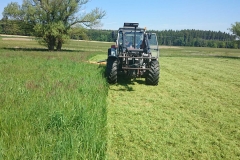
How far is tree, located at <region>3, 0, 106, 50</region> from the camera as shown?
24.1m

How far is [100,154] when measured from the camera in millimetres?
3100

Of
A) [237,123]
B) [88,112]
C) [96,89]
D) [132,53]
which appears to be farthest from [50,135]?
[132,53]

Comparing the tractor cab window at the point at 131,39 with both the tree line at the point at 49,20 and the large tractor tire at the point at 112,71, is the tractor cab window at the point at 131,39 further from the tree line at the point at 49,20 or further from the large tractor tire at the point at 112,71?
the tree line at the point at 49,20

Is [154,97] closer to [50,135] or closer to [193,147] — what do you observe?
[193,147]

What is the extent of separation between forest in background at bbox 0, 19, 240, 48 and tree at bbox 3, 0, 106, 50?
936mm

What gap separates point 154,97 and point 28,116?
4093mm

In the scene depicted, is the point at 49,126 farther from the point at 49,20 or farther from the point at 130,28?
the point at 49,20

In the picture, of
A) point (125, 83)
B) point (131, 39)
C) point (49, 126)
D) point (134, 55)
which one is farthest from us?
point (131, 39)

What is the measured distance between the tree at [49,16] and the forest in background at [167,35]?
36.8 inches

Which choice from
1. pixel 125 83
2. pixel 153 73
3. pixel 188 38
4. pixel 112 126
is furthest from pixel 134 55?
pixel 188 38

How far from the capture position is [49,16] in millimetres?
24906

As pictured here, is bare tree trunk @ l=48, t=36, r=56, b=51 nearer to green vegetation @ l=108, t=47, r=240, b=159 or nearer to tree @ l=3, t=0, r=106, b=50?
tree @ l=3, t=0, r=106, b=50

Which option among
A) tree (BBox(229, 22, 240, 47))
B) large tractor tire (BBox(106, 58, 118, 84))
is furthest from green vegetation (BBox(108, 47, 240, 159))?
tree (BBox(229, 22, 240, 47))

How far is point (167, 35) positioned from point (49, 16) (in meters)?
98.3
